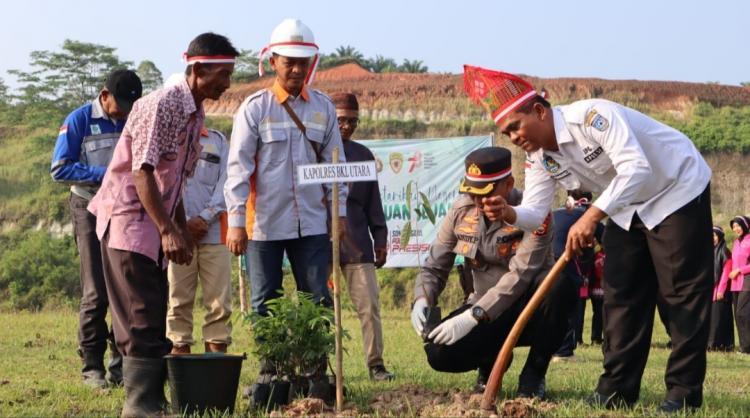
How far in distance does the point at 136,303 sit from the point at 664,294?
2.73 meters

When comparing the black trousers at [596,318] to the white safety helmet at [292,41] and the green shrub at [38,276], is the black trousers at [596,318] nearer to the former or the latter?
the white safety helmet at [292,41]

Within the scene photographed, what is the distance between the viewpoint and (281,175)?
255 inches

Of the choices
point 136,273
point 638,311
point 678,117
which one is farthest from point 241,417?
point 678,117

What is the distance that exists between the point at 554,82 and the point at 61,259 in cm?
1784

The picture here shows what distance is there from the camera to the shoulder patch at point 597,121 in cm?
540

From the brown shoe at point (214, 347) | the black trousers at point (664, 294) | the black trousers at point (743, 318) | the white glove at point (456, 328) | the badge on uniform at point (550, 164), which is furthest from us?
the black trousers at point (743, 318)

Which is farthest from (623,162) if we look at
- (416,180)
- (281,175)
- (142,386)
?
(416,180)

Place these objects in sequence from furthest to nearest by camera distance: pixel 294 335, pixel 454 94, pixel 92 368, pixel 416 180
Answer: pixel 454 94 < pixel 416 180 < pixel 92 368 < pixel 294 335

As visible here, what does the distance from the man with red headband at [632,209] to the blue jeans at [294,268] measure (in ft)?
3.73

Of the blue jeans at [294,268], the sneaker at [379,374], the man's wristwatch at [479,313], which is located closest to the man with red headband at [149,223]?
the blue jeans at [294,268]

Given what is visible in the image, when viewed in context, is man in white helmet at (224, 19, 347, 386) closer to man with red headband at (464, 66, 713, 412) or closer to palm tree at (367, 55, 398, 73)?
man with red headband at (464, 66, 713, 412)

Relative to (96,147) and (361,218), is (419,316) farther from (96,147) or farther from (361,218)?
(96,147)

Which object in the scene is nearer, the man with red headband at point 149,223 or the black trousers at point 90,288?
the man with red headband at point 149,223

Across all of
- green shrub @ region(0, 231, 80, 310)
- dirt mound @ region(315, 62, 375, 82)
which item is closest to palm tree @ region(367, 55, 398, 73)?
dirt mound @ region(315, 62, 375, 82)
